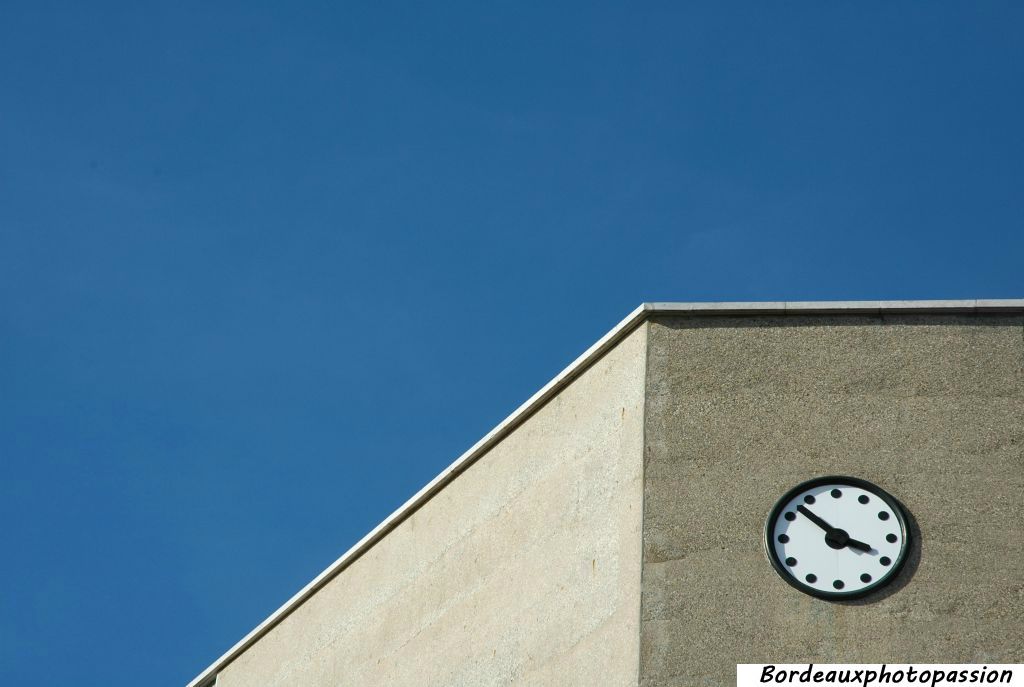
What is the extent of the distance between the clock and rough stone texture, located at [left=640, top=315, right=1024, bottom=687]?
8cm

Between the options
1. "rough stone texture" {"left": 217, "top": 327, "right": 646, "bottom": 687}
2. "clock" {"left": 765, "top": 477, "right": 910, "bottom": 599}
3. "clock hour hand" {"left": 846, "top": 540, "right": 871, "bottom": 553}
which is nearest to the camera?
"clock" {"left": 765, "top": 477, "right": 910, "bottom": 599}

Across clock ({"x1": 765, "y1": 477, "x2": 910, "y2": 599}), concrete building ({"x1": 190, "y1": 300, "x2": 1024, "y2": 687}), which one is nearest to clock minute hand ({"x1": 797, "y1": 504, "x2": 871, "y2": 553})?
clock ({"x1": 765, "y1": 477, "x2": 910, "y2": 599})

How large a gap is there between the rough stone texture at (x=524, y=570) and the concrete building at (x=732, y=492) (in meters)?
0.02

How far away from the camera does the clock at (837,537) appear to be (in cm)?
1200

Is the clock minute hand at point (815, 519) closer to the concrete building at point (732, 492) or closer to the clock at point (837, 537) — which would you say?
the clock at point (837, 537)

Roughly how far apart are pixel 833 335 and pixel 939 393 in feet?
2.73

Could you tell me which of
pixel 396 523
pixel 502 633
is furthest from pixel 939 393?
pixel 396 523

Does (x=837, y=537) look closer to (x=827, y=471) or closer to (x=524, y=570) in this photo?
(x=827, y=471)

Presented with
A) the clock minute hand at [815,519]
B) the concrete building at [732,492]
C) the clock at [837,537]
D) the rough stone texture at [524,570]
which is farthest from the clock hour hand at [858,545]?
the rough stone texture at [524,570]

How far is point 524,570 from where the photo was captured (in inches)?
539

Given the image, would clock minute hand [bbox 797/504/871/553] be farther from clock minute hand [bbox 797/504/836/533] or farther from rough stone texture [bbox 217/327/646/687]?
rough stone texture [bbox 217/327/646/687]

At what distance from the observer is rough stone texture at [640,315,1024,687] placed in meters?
11.8

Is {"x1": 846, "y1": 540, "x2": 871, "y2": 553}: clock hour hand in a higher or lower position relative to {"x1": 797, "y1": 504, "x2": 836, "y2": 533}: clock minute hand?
lower

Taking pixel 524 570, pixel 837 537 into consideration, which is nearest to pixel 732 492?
pixel 837 537
